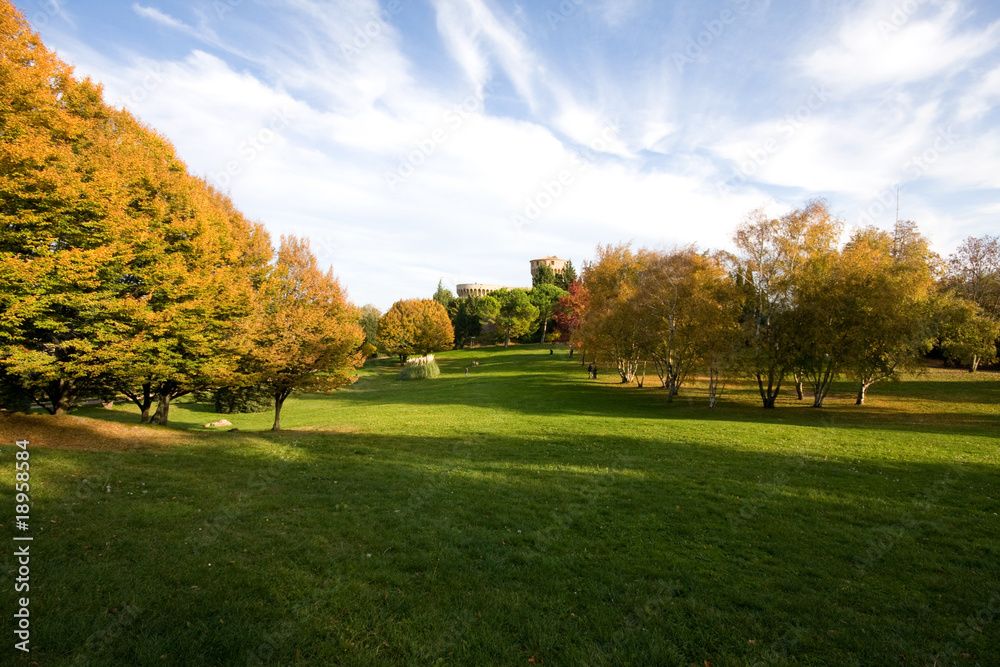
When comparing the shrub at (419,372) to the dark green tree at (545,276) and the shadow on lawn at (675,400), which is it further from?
the dark green tree at (545,276)

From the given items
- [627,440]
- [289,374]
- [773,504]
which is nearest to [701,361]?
[627,440]

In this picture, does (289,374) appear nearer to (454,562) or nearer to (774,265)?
(454,562)

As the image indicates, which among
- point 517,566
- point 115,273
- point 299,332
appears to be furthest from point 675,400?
point 115,273

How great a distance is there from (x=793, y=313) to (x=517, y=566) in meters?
25.2

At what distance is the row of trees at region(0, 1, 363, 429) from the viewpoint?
1280 cm

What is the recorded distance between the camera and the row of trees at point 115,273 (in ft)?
42.0

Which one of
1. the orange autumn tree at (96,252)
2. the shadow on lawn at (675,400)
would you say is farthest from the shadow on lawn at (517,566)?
the shadow on lawn at (675,400)

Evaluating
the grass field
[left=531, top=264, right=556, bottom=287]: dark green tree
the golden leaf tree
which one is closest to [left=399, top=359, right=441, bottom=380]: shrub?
the golden leaf tree

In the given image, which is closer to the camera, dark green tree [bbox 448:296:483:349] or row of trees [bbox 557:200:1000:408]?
row of trees [bbox 557:200:1000:408]

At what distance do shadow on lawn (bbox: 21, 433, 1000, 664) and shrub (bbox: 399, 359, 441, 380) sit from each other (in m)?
44.6

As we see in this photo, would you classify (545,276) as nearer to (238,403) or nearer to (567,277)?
(567,277)

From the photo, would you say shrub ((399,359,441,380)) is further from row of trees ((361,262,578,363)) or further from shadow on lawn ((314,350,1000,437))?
row of trees ((361,262,578,363))

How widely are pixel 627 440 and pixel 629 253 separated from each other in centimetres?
2530

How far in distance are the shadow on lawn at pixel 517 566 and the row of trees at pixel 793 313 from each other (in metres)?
14.4
